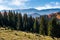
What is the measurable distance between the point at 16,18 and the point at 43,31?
85.9 metres

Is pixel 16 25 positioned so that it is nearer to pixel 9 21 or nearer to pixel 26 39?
pixel 9 21

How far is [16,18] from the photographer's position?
198125mm

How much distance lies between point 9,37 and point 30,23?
174m

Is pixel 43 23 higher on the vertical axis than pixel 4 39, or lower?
lower

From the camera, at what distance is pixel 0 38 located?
20781mm

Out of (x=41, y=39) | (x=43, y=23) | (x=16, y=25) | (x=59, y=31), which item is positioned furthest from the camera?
(x=16, y=25)

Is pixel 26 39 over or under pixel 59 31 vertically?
over

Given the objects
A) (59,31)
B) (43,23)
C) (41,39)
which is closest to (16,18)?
(43,23)

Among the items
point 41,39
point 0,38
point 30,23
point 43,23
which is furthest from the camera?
point 30,23

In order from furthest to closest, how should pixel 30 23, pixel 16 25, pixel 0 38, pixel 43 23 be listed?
pixel 30 23, pixel 16 25, pixel 43 23, pixel 0 38

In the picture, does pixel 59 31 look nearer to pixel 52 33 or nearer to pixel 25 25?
pixel 52 33

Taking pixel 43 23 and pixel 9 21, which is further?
pixel 9 21

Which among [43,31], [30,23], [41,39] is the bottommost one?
[30,23]

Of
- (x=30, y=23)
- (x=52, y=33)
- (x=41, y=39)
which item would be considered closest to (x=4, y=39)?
(x=41, y=39)
